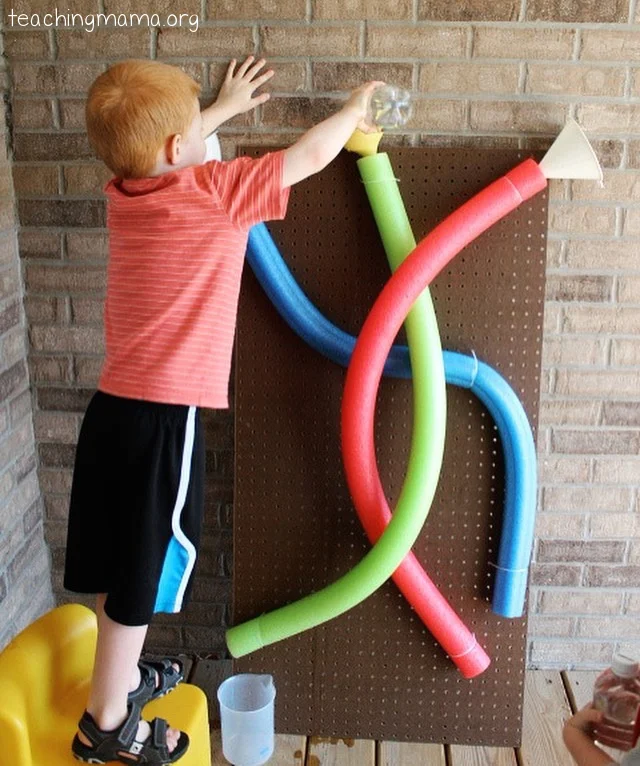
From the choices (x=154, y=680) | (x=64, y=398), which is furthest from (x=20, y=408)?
(x=154, y=680)

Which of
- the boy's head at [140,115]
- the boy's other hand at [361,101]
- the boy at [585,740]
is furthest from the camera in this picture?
the boy's other hand at [361,101]

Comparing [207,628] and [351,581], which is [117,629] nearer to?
[351,581]

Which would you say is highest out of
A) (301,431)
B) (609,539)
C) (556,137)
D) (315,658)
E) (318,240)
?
(556,137)

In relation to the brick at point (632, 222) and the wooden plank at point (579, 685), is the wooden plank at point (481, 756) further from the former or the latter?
the brick at point (632, 222)

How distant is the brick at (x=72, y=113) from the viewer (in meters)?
2.09

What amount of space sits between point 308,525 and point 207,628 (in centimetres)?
53

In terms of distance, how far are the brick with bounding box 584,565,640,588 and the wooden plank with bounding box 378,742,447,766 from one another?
577 mm

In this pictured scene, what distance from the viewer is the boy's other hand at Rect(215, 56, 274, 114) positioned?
1.98 meters

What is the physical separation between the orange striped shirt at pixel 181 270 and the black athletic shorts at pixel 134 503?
0.18 ft

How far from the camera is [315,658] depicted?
218 centimetres

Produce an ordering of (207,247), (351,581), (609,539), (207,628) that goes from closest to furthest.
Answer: (207,247)
(351,581)
(609,539)
(207,628)

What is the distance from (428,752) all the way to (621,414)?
3.08 feet

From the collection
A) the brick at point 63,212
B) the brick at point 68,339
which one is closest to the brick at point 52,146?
the brick at point 63,212

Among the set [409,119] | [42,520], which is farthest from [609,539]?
[42,520]
